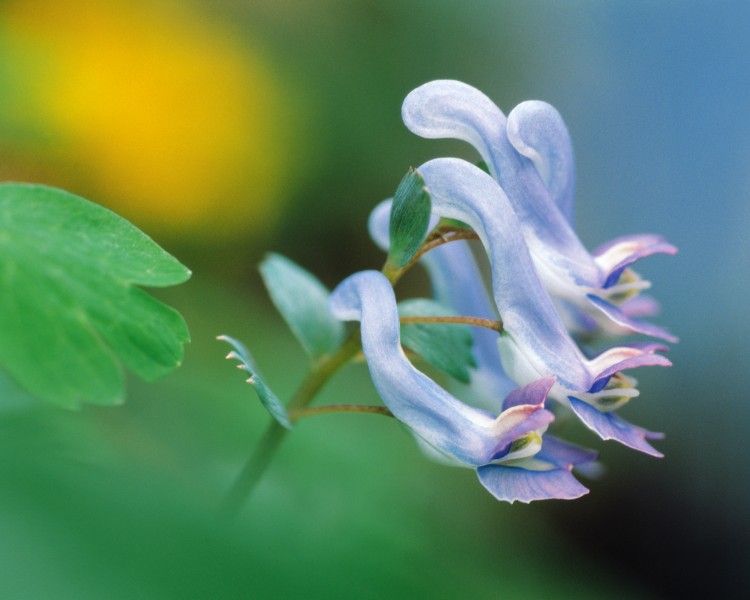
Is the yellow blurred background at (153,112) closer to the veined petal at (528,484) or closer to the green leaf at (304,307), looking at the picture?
the green leaf at (304,307)

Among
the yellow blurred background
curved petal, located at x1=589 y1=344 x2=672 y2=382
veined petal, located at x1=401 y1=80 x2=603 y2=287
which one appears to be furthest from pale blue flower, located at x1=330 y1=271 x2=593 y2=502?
the yellow blurred background

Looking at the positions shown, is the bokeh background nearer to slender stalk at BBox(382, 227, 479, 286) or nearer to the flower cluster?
the flower cluster

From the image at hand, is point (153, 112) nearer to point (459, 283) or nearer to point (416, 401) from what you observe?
point (459, 283)

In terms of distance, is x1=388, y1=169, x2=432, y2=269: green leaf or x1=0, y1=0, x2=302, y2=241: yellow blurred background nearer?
x1=388, y1=169, x2=432, y2=269: green leaf

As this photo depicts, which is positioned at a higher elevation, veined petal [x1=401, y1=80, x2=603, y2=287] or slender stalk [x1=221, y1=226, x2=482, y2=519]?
veined petal [x1=401, y1=80, x2=603, y2=287]

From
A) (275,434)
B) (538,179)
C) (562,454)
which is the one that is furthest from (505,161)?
(275,434)

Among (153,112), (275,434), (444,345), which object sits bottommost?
(153,112)
